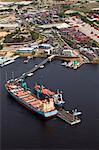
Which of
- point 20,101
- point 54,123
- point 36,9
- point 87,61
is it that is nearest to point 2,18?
point 36,9

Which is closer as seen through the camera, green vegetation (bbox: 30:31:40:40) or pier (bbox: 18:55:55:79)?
pier (bbox: 18:55:55:79)

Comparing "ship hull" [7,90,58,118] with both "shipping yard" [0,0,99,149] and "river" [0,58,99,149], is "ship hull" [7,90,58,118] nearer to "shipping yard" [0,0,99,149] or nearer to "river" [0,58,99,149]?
"shipping yard" [0,0,99,149]

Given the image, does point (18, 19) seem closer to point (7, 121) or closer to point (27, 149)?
point (7, 121)

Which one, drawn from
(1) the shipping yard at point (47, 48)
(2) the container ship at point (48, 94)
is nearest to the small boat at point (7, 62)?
(1) the shipping yard at point (47, 48)

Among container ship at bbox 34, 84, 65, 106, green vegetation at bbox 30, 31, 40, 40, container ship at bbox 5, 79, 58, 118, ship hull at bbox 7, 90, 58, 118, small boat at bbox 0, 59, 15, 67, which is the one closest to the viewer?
ship hull at bbox 7, 90, 58, 118

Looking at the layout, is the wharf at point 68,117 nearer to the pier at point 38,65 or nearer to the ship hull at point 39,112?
the ship hull at point 39,112

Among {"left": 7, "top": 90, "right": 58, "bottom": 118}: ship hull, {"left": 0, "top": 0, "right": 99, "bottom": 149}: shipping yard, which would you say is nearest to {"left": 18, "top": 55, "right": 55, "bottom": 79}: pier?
{"left": 0, "top": 0, "right": 99, "bottom": 149}: shipping yard
